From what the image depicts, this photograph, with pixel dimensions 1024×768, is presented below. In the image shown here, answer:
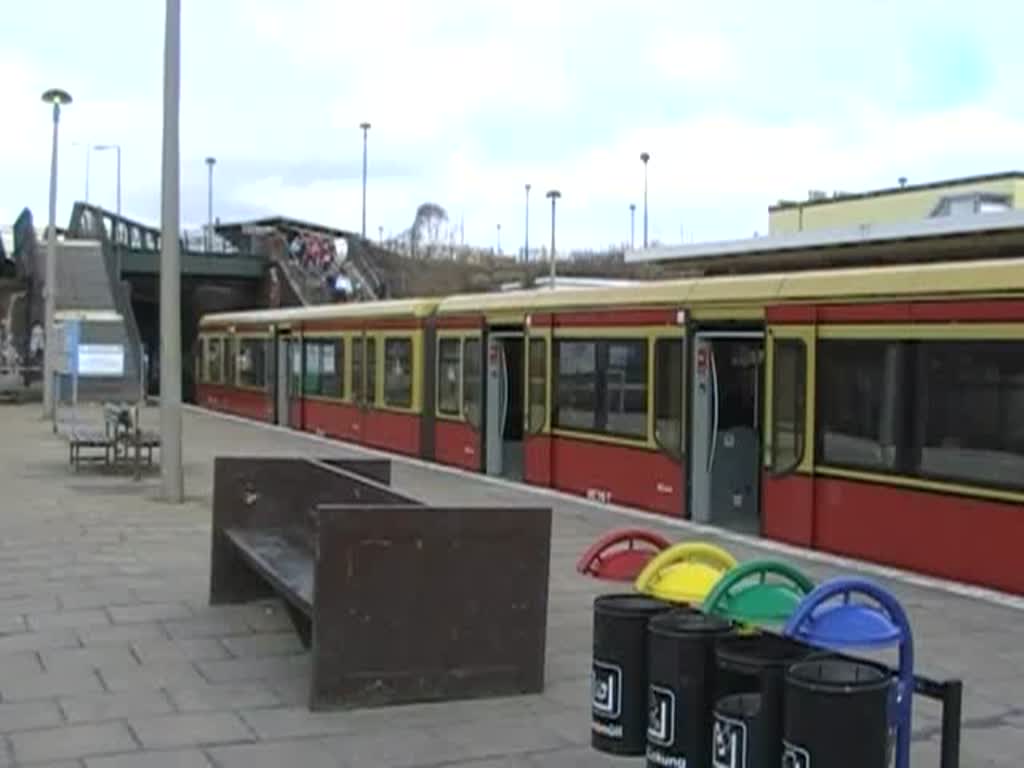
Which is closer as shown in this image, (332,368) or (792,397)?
(792,397)

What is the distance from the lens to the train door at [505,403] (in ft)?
59.9

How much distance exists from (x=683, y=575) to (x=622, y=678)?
87cm

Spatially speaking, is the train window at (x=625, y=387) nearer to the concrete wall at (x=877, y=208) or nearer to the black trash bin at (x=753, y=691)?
the black trash bin at (x=753, y=691)

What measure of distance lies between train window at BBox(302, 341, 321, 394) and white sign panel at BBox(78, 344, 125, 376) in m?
3.69

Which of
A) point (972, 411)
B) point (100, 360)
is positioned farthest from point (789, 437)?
point (100, 360)

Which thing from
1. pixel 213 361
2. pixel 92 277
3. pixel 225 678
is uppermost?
pixel 92 277

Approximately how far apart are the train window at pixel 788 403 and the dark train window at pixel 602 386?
2.43 meters

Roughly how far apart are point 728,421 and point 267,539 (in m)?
5.74

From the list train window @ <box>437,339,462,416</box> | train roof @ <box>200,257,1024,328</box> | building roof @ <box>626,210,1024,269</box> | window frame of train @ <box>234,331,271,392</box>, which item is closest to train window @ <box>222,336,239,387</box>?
window frame of train @ <box>234,331,271,392</box>

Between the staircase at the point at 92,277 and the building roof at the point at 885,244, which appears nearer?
the building roof at the point at 885,244

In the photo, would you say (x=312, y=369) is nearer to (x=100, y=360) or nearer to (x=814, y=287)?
(x=100, y=360)

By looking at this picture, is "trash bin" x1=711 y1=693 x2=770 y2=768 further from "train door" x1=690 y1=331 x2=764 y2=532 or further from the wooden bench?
"train door" x1=690 y1=331 x2=764 y2=532

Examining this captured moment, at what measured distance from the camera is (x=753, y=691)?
4219 mm

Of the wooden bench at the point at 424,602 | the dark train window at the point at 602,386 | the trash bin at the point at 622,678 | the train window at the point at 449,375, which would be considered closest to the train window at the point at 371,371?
the train window at the point at 449,375
